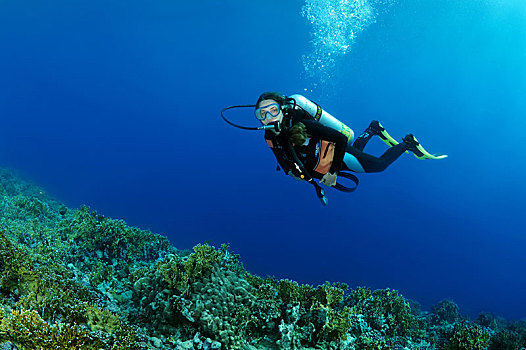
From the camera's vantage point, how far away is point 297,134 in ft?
15.1

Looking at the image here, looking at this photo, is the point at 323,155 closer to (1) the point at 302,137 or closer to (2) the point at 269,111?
(1) the point at 302,137

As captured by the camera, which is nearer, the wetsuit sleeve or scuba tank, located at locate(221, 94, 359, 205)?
scuba tank, located at locate(221, 94, 359, 205)

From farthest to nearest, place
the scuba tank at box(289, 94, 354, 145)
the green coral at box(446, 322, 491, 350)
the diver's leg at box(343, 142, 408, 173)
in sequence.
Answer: the diver's leg at box(343, 142, 408, 173) < the scuba tank at box(289, 94, 354, 145) < the green coral at box(446, 322, 491, 350)

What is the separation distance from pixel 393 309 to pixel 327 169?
4.66m

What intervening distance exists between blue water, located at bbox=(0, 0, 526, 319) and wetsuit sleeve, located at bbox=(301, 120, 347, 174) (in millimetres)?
43772

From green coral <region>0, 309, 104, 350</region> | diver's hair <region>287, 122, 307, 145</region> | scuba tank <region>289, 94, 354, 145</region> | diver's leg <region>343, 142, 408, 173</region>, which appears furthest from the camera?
diver's leg <region>343, 142, 408, 173</region>

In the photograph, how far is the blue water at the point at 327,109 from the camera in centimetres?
6388

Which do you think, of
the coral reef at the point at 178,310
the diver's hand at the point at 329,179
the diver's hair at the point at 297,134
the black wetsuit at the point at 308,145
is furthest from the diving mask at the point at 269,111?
the coral reef at the point at 178,310

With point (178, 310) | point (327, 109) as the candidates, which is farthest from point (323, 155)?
point (327, 109)

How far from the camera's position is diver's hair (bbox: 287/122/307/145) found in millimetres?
4590

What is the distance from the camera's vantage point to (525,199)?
235 feet

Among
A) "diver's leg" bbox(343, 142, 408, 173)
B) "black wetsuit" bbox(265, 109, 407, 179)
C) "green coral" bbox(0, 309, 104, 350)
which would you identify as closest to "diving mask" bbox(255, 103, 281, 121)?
"black wetsuit" bbox(265, 109, 407, 179)

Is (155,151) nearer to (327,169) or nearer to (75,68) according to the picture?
(75,68)

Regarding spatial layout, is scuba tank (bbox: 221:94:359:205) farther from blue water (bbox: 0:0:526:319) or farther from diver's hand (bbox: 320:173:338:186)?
blue water (bbox: 0:0:526:319)
